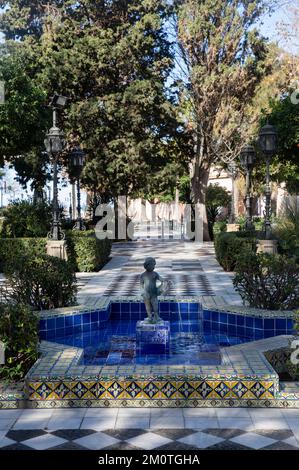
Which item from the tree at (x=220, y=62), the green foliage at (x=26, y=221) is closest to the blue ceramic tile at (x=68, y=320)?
the green foliage at (x=26, y=221)

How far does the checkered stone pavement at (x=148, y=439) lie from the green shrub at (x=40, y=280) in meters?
3.85

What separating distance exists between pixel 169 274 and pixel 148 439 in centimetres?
1179

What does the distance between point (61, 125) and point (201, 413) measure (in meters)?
23.8

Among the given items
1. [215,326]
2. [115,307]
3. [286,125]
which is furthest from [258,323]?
[286,125]

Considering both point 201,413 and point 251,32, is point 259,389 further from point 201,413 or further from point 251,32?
point 251,32

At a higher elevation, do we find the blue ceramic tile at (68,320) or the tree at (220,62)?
the tree at (220,62)

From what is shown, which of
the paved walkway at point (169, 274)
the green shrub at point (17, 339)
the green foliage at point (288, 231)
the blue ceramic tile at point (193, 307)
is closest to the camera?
the green shrub at point (17, 339)

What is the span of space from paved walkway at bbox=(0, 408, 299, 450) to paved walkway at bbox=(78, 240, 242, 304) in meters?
4.60

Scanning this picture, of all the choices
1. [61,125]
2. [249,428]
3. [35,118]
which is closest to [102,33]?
[61,125]

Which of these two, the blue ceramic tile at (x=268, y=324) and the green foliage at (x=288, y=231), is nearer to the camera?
the blue ceramic tile at (x=268, y=324)

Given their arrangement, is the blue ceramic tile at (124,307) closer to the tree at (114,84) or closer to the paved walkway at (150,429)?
the paved walkway at (150,429)

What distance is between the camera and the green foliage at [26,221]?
18.2 meters

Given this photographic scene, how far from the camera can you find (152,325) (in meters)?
7.86

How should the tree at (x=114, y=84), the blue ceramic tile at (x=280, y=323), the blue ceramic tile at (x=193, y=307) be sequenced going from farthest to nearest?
1. the tree at (x=114, y=84)
2. the blue ceramic tile at (x=193, y=307)
3. the blue ceramic tile at (x=280, y=323)
